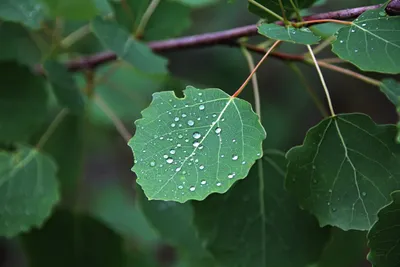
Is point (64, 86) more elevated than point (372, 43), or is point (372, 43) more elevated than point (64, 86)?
point (372, 43)

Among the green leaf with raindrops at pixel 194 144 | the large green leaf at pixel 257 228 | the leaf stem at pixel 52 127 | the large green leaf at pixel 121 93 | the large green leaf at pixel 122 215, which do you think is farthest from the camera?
the large green leaf at pixel 122 215

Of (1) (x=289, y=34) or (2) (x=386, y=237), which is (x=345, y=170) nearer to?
(2) (x=386, y=237)

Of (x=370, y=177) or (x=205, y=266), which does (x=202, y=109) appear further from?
(x=205, y=266)

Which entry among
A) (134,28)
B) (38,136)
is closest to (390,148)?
(134,28)

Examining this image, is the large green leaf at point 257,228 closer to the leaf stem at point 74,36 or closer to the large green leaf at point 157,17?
the large green leaf at point 157,17

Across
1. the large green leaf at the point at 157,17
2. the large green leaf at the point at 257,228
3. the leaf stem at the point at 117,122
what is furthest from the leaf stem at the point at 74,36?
the large green leaf at the point at 257,228

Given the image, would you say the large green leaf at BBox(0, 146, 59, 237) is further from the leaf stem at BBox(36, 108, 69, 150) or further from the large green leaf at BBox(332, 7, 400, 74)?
the large green leaf at BBox(332, 7, 400, 74)

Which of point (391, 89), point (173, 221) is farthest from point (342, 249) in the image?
point (391, 89)
